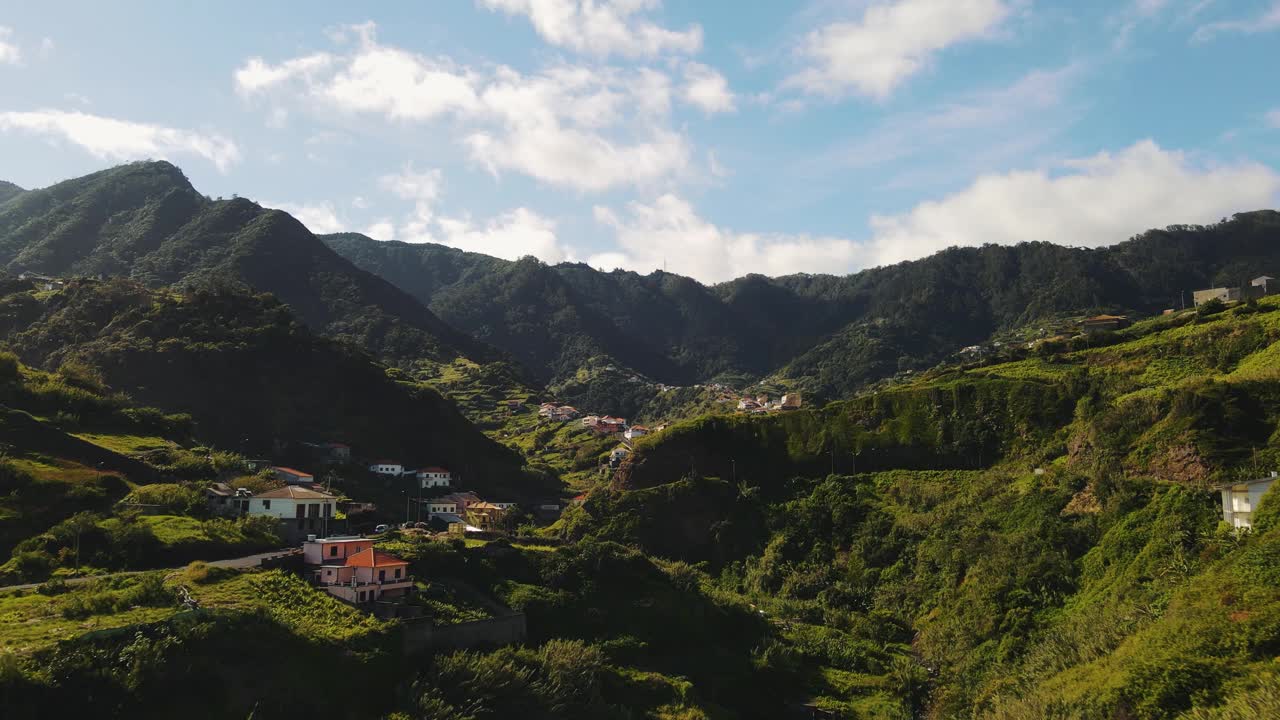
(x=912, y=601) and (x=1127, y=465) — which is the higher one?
(x=1127, y=465)

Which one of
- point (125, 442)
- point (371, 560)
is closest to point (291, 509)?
point (371, 560)

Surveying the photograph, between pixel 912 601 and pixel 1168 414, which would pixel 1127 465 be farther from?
pixel 912 601

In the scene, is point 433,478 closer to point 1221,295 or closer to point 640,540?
point 640,540

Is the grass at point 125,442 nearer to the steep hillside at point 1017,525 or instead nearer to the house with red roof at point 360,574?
the house with red roof at point 360,574

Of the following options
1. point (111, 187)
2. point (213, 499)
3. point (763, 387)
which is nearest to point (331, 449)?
point (213, 499)

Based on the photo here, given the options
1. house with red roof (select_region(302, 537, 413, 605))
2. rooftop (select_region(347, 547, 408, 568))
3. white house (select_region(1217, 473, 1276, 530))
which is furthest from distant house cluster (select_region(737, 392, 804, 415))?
rooftop (select_region(347, 547, 408, 568))
